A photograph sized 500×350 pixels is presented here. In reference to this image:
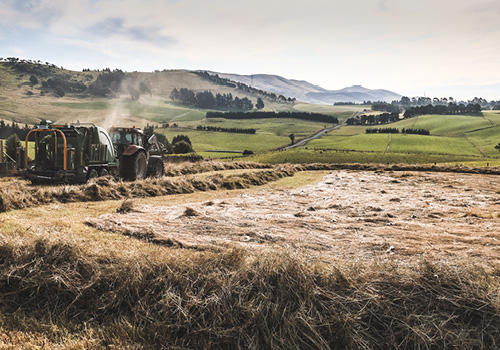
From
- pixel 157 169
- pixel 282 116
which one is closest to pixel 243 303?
pixel 157 169

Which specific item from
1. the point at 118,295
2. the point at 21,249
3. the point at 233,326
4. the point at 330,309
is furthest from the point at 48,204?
the point at 330,309

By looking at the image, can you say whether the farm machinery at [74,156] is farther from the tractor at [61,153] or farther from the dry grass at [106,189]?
the dry grass at [106,189]

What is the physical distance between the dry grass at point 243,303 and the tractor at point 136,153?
1176cm

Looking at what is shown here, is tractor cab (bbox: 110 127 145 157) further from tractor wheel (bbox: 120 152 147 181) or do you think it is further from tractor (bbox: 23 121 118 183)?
tractor (bbox: 23 121 118 183)

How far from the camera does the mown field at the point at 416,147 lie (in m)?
48.7

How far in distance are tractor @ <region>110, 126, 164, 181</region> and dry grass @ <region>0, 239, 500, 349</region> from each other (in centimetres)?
1176

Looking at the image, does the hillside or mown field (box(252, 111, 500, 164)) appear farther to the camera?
the hillside

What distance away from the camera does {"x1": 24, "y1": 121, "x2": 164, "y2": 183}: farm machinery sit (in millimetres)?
12266

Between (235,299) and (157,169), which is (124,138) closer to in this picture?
(157,169)

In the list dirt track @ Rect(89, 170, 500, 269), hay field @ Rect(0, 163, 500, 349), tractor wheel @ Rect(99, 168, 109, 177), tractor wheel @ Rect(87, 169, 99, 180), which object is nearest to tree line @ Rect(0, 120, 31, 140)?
tractor wheel @ Rect(99, 168, 109, 177)

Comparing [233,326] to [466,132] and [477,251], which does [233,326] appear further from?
[466,132]

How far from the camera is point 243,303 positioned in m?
3.39

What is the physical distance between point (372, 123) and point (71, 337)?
152 m

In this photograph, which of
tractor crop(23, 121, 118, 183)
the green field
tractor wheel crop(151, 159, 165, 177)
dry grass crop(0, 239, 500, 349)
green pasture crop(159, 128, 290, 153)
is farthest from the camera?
green pasture crop(159, 128, 290, 153)
